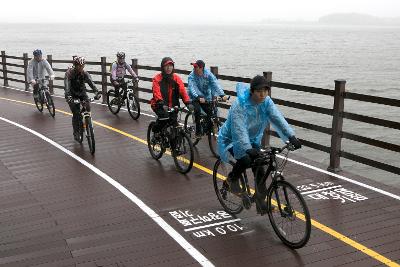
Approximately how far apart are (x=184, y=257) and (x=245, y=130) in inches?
69.3

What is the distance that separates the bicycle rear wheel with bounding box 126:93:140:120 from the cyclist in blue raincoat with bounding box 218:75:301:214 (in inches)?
349

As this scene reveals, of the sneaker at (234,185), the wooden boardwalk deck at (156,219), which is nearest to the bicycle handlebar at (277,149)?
the sneaker at (234,185)

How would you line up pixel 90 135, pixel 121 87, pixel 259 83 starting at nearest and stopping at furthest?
pixel 259 83, pixel 90 135, pixel 121 87

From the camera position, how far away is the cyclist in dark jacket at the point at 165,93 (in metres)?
9.48

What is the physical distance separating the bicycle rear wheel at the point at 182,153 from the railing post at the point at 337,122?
9.12ft

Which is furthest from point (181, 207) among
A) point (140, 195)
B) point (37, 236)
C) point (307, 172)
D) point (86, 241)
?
point (307, 172)

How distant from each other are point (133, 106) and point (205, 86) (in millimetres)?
5106

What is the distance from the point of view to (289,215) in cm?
610

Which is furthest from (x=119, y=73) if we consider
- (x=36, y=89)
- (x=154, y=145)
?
(x=154, y=145)

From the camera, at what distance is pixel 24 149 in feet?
38.5

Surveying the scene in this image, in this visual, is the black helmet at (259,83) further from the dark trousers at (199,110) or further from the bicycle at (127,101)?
the bicycle at (127,101)

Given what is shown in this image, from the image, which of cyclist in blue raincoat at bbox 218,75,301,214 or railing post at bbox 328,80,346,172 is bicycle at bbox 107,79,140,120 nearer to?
railing post at bbox 328,80,346,172

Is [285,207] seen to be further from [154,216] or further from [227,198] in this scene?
[154,216]

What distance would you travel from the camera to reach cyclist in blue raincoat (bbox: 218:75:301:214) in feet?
19.6
